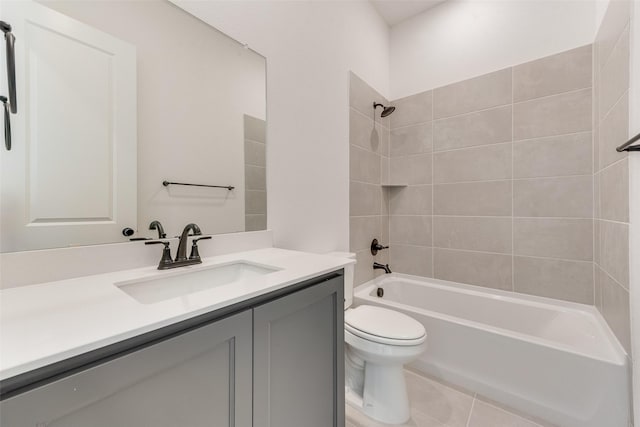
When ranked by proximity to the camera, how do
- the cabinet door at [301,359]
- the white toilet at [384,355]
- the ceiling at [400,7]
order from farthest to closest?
1. the ceiling at [400,7]
2. the white toilet at [384,355]
3. the cabinet door at [301,359]

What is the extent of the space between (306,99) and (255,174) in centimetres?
66

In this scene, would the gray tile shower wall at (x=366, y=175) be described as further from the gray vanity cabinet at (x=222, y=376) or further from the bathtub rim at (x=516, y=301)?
the gray vanity cabinet at (x=222, y=376)

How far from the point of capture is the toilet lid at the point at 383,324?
4.22 feet

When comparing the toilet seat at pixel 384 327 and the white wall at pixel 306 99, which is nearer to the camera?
the toilet seat at pixel 384 327

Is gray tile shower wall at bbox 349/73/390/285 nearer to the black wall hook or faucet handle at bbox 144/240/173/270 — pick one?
faucet handle at bbox 144/240/173/270

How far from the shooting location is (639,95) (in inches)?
39.8

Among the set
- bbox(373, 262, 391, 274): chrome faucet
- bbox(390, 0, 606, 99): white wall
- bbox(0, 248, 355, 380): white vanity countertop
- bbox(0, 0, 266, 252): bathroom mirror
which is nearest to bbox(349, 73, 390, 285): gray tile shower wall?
bbox(373, 262, 391, 274): chrome faucet

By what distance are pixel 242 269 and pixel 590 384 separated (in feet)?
5.60

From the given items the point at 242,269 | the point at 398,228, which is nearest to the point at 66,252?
the point at 242,269

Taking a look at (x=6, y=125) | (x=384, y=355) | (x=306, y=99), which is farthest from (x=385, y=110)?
(x=6, y=125)

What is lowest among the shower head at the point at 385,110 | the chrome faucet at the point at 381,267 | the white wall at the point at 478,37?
the chrome faucet at the point at 381,267

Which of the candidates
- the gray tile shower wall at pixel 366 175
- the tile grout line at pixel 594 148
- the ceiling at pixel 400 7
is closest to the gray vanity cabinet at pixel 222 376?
the gray tile shower wall at pixel 366 175

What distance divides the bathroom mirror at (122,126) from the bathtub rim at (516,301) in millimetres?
1253

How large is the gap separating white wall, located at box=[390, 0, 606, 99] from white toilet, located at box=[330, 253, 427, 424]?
2.06 meters
